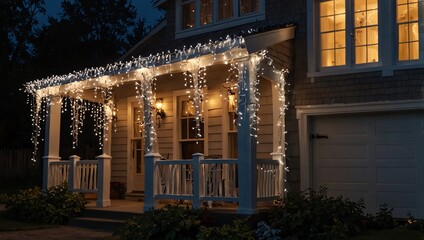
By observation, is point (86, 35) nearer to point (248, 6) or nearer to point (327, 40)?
point (248, 6)

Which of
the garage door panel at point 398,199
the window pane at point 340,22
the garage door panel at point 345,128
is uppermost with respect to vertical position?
the window pane at point 340,22

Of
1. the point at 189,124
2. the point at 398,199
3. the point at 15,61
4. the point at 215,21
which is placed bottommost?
the point at 398,199

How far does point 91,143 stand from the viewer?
2312cm

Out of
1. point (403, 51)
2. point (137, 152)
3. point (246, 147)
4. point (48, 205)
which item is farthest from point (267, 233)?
point (137, 152)

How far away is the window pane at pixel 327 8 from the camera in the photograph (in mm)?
11130

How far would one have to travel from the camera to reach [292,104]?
1115 centimetres

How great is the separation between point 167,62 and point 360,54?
3674mm

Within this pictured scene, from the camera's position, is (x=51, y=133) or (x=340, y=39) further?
(x=51, y=133)

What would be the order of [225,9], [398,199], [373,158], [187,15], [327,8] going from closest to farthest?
→ [398,199], [373,158], [327,8], [225,9], [187,15]

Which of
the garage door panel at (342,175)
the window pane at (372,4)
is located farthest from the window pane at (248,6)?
the garage door panel at (342,175)

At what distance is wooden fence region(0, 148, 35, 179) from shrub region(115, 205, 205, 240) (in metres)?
15.0

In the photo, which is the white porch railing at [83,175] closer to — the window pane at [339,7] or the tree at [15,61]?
the window pane at [339,7]

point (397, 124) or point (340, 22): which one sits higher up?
point (340, 22)

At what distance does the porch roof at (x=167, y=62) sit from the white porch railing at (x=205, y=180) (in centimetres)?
174
